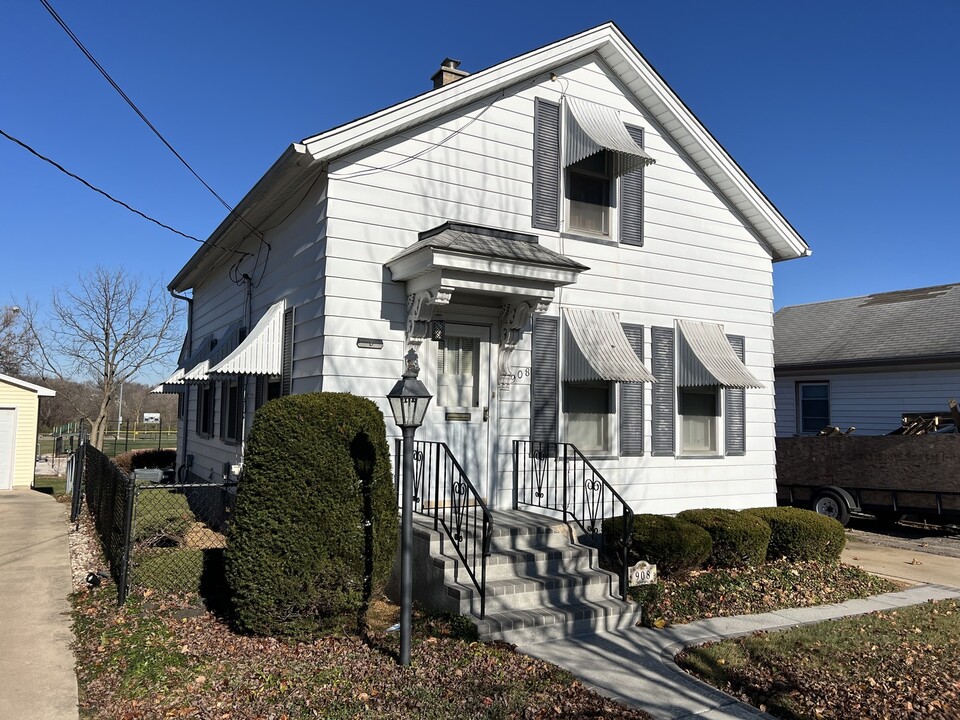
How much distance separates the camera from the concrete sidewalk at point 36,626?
16.4ft

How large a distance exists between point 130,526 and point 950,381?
57.5ft

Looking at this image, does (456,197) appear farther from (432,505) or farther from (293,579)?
(293,579)

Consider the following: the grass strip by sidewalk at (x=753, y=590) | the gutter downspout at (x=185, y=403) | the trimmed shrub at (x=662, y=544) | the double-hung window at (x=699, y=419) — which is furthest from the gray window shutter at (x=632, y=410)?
the gutter downspout at (x=185, y=403)

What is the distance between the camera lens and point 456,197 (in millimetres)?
8945

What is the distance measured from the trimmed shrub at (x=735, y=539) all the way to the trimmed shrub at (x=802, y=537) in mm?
493

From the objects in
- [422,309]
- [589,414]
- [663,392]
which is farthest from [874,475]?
[422,309]

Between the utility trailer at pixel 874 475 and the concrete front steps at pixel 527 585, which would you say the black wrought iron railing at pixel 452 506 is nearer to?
the concrete front steps at pixel 527 585

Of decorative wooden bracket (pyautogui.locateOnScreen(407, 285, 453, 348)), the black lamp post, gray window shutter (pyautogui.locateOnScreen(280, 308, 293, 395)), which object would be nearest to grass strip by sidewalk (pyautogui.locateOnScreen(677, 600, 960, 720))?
the black lamp post

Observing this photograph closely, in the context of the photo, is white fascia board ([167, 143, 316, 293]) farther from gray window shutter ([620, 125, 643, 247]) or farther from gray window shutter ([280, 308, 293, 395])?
gray window shutter ([620, 125, 643, 247])

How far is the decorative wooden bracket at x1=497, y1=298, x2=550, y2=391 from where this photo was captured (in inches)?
340

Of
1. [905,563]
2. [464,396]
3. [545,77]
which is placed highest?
[545,77]

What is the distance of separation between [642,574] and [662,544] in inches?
24.5

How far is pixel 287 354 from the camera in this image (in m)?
9.02

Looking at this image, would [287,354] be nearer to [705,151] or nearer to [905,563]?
[705,151]
